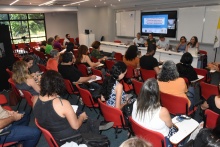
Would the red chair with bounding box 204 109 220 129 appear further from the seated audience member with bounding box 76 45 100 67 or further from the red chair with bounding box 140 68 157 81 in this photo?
the seated audience member with bounding box 76 45 100 67

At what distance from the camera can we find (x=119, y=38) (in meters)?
12.7

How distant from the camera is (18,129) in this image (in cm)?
244

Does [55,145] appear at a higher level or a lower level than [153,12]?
lower

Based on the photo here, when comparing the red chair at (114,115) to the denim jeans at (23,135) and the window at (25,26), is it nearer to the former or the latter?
the denim jeans at (23,135)

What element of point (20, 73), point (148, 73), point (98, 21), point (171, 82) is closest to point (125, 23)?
point (98, 21)

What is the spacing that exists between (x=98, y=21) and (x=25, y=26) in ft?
19.1

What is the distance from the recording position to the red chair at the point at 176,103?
285 cm

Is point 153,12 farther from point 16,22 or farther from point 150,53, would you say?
point 16,22

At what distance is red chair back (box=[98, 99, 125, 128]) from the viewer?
2.48 metres

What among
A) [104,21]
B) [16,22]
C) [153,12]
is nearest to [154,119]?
[153,12]

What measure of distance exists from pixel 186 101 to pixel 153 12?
804 cm

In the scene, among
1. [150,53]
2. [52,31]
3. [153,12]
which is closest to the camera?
[150,53]

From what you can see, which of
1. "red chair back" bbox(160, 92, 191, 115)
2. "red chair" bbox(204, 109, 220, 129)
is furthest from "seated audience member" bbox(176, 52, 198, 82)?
"red chair" bbox(204, 109, 220, 129)

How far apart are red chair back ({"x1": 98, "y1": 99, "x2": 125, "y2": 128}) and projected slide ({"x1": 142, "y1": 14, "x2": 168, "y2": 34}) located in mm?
7930
